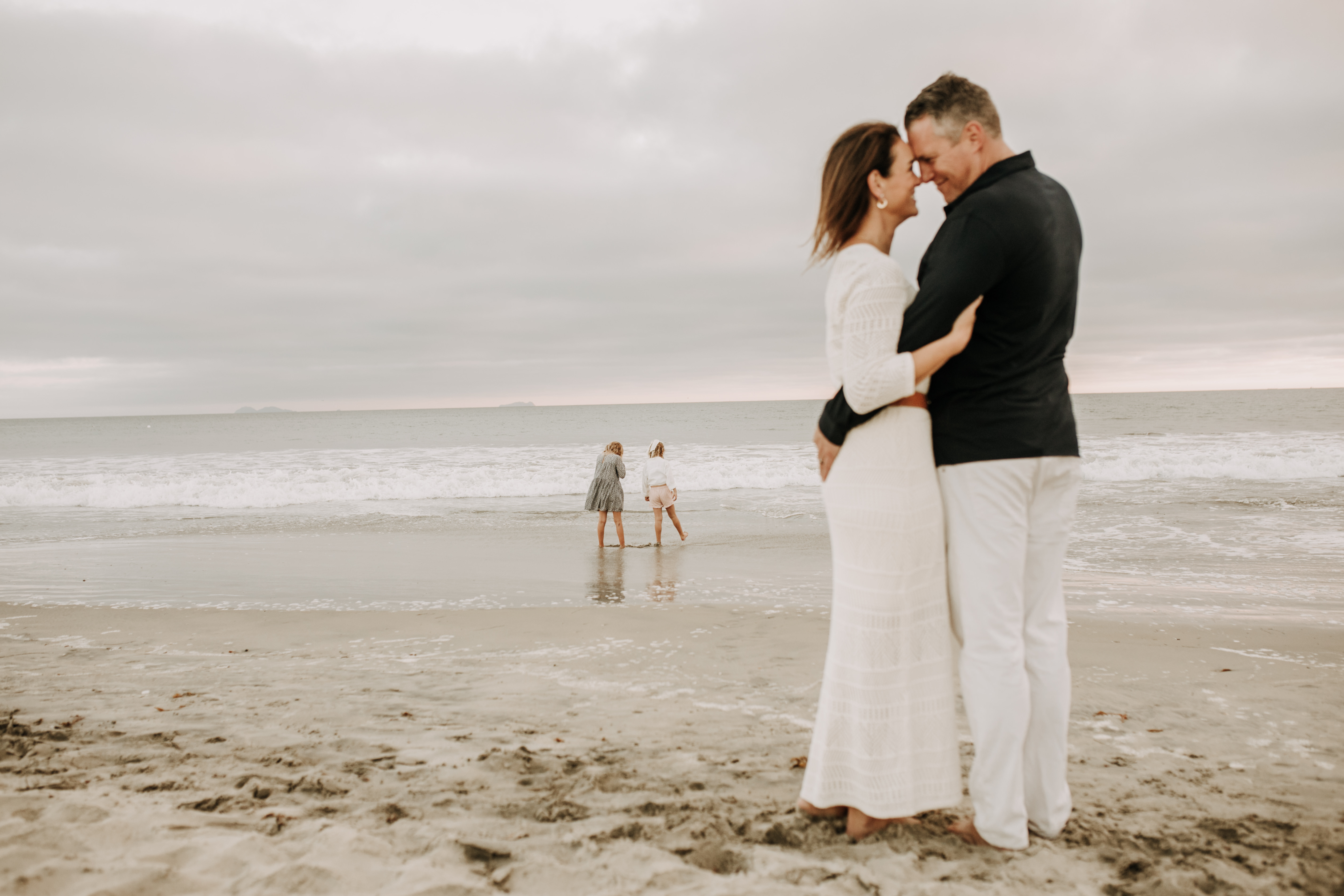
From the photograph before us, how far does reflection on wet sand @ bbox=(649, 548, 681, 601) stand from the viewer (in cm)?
782

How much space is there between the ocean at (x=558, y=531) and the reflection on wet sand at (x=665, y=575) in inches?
2.7

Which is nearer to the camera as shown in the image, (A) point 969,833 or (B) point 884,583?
(B) point 884,583

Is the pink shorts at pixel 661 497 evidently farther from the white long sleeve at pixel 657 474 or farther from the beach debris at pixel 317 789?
the beach debris at pixel 317 789

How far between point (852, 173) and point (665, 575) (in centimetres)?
715

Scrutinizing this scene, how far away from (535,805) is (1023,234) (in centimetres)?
251

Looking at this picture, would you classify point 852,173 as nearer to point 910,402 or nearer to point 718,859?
point 910,402

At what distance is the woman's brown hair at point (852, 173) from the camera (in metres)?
2.33

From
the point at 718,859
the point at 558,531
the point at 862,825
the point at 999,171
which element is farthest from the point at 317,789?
the point at 558,531

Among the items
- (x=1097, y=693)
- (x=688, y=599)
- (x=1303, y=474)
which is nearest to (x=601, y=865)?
(x=1097, y=693)

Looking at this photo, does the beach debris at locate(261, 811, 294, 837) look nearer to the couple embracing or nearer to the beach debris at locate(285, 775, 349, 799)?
the beach debris at locate(285, 775, 349, 799)

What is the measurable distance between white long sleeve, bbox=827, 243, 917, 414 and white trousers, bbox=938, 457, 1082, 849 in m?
0.34

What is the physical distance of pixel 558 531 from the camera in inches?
519

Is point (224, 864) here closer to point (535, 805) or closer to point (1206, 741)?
point (535, 805)

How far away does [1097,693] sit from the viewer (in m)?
4.37
